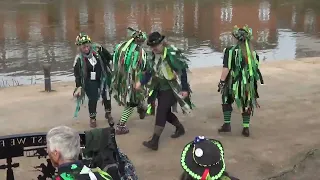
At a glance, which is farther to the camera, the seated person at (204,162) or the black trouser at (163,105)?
the black trouser at (163,105)

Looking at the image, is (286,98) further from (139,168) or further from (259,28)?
(259,28)

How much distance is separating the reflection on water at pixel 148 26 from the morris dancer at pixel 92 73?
631 cm

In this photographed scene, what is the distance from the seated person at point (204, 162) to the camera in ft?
9.16

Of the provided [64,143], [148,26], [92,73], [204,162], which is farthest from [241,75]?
[148,26]

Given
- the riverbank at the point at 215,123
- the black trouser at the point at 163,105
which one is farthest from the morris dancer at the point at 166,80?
the riverbank at the point at 215,123

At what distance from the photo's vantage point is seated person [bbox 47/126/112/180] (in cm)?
275

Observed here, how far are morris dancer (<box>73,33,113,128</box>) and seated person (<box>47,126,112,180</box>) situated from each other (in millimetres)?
4116

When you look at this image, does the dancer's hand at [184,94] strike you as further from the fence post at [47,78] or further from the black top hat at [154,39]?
the fence post at [47,78]

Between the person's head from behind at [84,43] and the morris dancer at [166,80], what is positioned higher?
the person's head from behind at [84,43]

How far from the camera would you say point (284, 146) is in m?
6.59

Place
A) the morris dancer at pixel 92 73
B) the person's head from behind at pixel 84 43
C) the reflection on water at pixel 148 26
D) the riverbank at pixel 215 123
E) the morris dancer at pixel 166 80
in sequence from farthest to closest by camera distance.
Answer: the reflection on water at pixel 148 26
the morris dancer at pixel 92 73
the person's head from behind at pixel 84 43
the morris dancer at pixel 166 80
the riverbank at pixel 215 123

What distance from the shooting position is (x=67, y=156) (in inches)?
112

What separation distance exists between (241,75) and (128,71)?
63.5 inches

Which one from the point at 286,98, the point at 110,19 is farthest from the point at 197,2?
the point at 286,98
